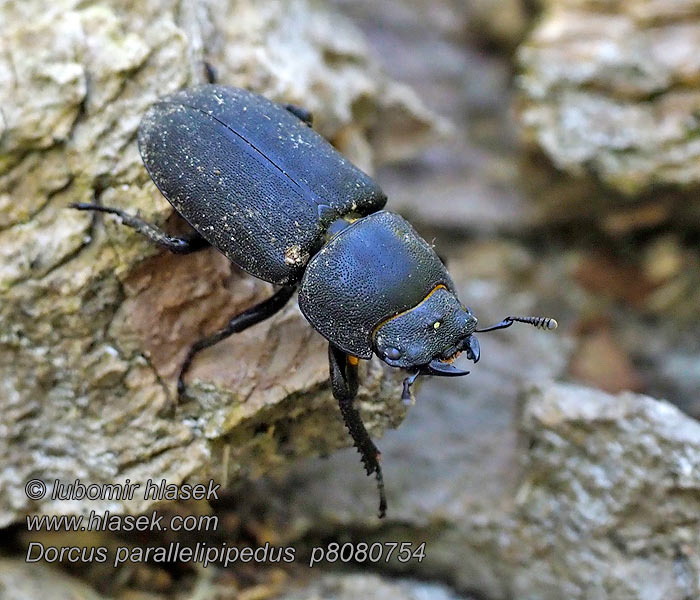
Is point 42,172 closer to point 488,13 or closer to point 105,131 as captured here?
point 105,131

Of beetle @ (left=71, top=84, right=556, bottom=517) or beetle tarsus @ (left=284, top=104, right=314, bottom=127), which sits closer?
beetle @ (left=71, top=84, right=556, bottom=517)

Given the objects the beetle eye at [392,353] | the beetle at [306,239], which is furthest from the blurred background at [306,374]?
the beetle eye at [392,353]

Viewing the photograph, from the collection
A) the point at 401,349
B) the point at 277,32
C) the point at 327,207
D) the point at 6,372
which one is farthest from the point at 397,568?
the point at 277,32

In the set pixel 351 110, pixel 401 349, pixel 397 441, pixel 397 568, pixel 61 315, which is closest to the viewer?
pixel 401 349

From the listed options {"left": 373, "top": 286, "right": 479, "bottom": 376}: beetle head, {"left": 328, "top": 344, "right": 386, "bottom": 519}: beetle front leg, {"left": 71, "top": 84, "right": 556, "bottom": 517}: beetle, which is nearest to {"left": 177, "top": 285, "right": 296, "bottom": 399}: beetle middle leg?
{"left": 71, "top": 84, "right": 556, "bottom": 517}: beetle

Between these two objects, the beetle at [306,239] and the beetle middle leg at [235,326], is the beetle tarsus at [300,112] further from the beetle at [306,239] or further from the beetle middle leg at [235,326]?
the beetle middle leg at [235,326]

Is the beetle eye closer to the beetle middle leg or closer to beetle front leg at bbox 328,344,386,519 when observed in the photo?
beetle front leg at bbox 328,344,386,519

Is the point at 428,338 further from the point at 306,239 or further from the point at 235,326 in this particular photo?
the point at 235,326
